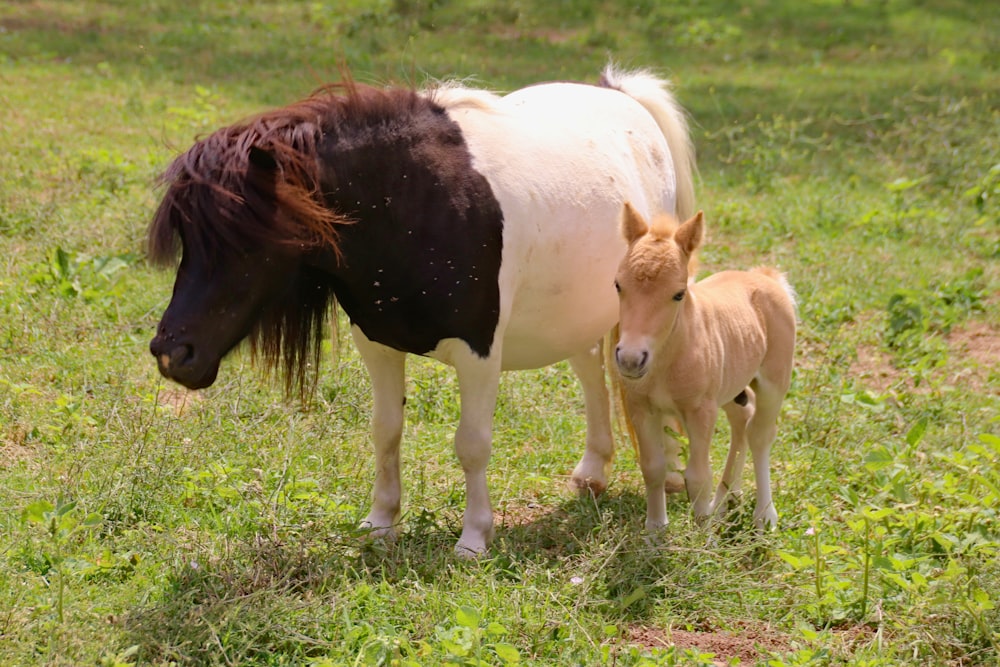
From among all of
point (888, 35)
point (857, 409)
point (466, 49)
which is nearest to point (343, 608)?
point (857, 409)

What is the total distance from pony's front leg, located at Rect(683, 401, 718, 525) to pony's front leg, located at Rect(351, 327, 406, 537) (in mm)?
1194

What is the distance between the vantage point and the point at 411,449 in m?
5.44

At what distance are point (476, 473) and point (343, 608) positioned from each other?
2.98ft

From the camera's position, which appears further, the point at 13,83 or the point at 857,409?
the point at 13,83

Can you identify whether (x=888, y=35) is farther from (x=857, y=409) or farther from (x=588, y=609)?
(x=588, y=609)

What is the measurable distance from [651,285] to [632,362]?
339mm

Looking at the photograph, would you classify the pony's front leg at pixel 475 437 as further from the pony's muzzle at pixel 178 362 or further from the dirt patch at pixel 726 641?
the pony's muzzle at pixel 178 362

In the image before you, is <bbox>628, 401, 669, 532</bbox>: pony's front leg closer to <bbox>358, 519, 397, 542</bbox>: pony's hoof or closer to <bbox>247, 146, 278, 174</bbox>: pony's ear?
<bbox>358, 519, 397, 542</bbox>: pony's hoof

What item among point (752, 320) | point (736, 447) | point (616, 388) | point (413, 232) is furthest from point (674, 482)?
point (413, 232)

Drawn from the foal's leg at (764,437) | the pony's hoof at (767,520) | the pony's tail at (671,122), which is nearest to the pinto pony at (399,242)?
the pony's tail at (671,122)

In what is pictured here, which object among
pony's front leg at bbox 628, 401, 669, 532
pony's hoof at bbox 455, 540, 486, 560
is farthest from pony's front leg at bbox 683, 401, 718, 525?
pony's hoof at bbox 455, 540, 486, 560

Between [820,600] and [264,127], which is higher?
[264,127]

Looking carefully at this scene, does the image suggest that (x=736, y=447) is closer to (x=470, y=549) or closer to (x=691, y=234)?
(x=691, y=234)

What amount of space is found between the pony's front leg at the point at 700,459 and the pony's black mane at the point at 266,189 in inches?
61.9
